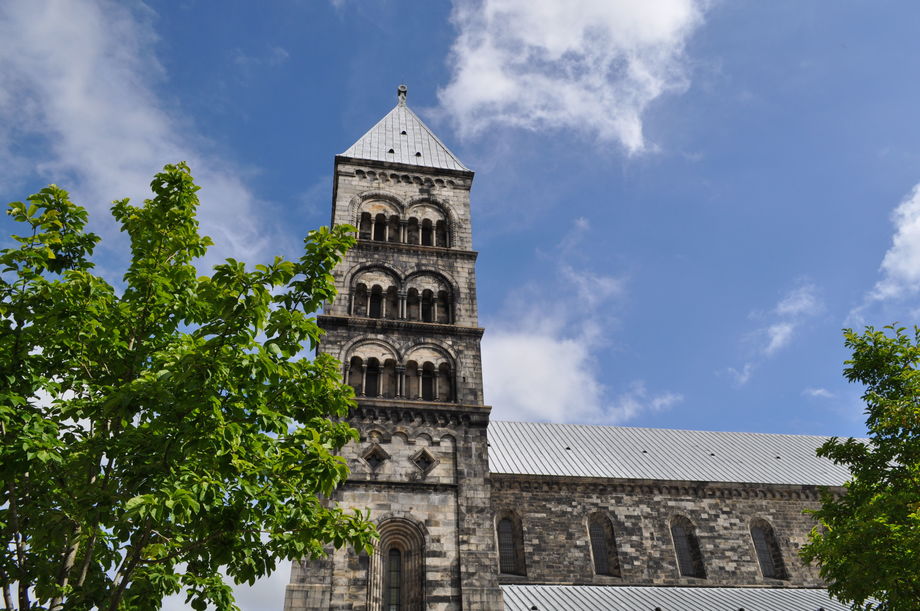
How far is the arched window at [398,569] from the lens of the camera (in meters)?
19.6

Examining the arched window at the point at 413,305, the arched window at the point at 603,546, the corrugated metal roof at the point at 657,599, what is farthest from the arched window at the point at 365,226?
the arched window at the point at 603,546

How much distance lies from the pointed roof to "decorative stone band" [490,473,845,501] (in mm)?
14355

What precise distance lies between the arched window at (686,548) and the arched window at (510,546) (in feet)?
22.4

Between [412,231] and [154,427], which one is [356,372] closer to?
[412,231]

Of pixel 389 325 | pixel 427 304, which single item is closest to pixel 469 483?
pixel 389 325

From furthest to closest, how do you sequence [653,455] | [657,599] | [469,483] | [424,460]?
[653,455], [657,599], [424,460], [469,483]

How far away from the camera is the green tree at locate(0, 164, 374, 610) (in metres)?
7.88

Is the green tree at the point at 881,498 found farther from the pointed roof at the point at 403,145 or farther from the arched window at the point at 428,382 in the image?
the pointed roof at the point at 403,145

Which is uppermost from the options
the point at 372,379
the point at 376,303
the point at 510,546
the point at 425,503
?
the point at 376,303

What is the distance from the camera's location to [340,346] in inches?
935

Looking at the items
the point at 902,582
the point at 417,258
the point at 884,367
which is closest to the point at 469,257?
the point at 417,258

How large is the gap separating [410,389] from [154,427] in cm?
1575

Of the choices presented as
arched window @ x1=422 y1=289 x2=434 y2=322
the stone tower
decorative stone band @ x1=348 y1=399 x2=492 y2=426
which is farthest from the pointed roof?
decorative stone band @ x1=348 y1=399 x2=492 y2=426

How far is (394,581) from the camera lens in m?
20.2
